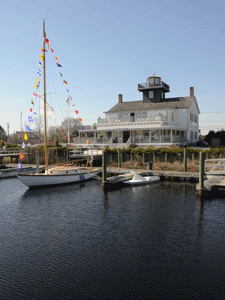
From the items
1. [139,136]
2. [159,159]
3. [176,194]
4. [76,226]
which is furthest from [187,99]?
[76,226]

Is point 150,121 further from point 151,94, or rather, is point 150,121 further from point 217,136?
point 217,136

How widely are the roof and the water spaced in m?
32.2

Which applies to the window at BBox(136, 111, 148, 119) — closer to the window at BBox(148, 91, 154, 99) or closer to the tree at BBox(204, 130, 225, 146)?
the window at BBox(148, 91, 154, 99)

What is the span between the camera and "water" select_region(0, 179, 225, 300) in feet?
34.1

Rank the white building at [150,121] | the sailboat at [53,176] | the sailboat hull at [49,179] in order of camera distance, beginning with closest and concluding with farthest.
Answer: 1. the sailboat hull at [49,179]
2. the sailboat at [53,176]
3. the white building at [150,121]

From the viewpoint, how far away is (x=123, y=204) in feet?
74.6

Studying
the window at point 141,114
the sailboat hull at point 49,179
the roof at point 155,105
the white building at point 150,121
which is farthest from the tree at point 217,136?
the sailboat hull at point 49,179

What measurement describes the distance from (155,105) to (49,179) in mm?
30606

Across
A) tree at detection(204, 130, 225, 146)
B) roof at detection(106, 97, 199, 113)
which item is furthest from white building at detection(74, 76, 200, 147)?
tree at detection(204, 130, 225, 146)

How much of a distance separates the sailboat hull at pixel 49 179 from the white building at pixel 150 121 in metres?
17.6

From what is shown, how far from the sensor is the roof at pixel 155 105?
177 feet

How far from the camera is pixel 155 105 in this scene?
181 feet

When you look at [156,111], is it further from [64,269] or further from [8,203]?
[64,269]

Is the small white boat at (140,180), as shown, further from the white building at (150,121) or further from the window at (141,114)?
the window at (141,114)
